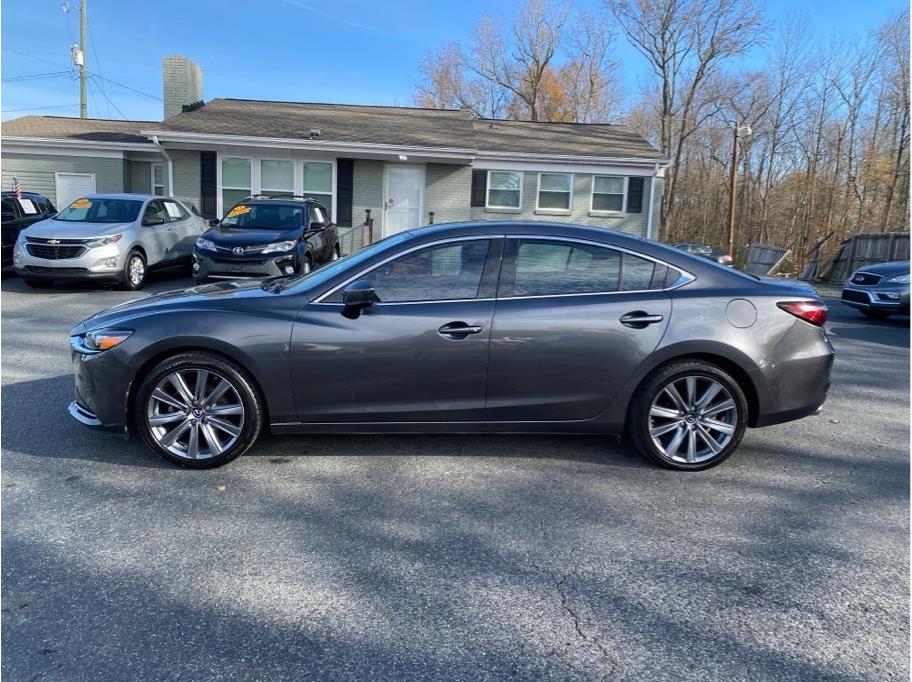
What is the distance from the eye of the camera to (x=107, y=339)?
416 centimetres

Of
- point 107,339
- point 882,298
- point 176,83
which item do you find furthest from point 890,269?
point 176,83

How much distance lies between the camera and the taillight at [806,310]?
4.38 meters

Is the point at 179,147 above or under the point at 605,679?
above

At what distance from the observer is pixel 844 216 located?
34906 millimetres

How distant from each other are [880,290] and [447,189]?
11.8m

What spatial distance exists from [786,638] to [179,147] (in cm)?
1928

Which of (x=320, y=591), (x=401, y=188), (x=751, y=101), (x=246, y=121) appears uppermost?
(x=751, y=101)

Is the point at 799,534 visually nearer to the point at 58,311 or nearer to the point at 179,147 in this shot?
the point at 58,311

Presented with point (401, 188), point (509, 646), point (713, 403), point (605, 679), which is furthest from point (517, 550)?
point (401, 188)

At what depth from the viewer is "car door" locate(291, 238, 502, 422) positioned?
413 cm

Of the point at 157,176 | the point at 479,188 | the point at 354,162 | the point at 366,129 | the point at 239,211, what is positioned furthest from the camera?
the point at 157,176

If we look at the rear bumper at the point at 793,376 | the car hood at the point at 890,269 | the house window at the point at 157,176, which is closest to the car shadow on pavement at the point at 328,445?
the rear bumper at the point at 793,376

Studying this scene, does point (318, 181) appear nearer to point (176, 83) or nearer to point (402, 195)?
point (402, 195)

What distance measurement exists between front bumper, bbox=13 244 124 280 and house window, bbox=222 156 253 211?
26.8ft
